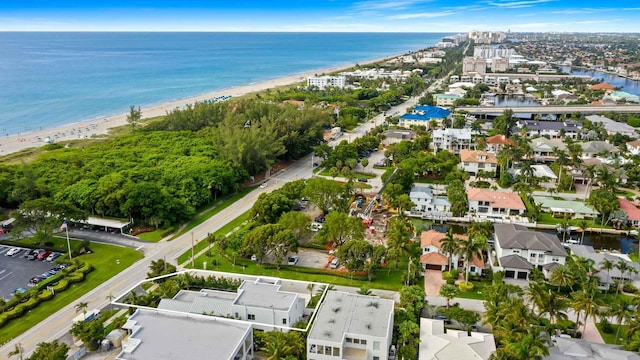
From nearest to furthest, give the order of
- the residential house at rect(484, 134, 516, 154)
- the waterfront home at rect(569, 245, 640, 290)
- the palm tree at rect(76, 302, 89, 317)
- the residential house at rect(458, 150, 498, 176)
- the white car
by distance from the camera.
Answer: the palm tree at rect(76, 302, 89, 317) < the waterfront home at rect(569, 245, 640, 290) < the white car < the residential house at rect(458, 150, 498, 176) < the residential house at rect(484, 134, 516, 154)

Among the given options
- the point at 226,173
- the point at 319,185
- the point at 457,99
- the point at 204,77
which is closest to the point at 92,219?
the point at 226,173

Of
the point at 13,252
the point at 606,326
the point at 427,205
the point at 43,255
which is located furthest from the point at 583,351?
the point at 13,252

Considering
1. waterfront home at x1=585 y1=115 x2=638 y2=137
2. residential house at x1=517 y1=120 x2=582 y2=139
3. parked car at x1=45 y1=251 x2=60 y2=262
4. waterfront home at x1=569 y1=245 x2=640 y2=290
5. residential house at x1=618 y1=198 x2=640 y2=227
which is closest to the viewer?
waterfront home at x1=569 y1=245 x2=640 y2=290

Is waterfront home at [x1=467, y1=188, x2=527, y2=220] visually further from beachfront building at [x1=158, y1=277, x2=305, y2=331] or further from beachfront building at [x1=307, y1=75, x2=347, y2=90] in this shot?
beachfront building at [x1=307, y1=75, x2=347, y2=90]

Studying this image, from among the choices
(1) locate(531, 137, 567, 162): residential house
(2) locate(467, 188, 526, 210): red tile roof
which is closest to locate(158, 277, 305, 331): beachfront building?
(2) locate(467, 188, 526, 210): red tile roof

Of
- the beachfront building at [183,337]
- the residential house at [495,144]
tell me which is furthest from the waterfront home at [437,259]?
the residential house at [495,144]

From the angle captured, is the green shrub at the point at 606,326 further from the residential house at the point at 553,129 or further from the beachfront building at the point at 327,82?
the beachfront building at the point at 327,82
